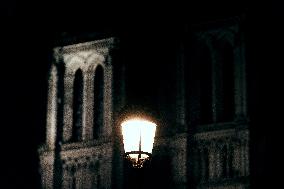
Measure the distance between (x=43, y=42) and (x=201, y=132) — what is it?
5.49m

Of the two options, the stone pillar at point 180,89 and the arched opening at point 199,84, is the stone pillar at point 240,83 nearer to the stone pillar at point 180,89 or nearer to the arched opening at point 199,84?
the arched opening at point 199,84

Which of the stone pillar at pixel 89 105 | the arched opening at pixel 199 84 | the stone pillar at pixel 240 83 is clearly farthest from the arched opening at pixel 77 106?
the stone pillar at pixel 240 83

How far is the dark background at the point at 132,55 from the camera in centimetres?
1977

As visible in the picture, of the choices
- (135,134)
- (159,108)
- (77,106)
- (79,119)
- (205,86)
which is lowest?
(135,134)

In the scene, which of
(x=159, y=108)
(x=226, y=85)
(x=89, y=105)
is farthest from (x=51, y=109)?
(x=226, y=85)

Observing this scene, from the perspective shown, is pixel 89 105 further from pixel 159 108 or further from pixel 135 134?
pixel 135 134

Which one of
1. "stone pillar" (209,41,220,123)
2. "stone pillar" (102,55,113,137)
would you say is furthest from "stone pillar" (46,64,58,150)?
"stone pillar" (209,41,220,123)

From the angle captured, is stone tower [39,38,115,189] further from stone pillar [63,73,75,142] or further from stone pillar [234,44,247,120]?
stone pillar [234,44,247,120]

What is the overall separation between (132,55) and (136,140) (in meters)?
7.13

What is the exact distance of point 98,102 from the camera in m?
21.9

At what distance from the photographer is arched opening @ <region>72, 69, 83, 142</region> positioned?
71.4 feet

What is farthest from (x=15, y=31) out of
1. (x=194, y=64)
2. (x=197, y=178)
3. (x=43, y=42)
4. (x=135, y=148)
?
(x=135, y=148)

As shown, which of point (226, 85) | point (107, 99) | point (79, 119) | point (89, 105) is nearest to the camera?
point (226, 85)

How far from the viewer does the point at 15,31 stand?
23.3m
